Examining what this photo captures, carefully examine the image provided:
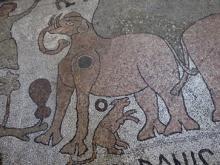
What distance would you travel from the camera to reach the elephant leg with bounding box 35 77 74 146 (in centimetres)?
527

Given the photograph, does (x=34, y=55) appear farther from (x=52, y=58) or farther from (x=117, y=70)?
(x=117, y=70)

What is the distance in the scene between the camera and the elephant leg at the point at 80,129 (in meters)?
5.12

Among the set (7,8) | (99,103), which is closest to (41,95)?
(99,103)

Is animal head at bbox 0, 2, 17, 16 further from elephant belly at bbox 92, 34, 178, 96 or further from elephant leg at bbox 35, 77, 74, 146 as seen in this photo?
elephant belly at bbox 92, 34, 178, 96

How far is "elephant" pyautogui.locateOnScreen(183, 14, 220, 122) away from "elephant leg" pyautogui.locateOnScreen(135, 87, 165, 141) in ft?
1.92

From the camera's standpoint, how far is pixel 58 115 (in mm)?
5387

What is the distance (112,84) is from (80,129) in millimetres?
632

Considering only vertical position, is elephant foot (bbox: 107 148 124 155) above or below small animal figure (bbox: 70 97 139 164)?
below

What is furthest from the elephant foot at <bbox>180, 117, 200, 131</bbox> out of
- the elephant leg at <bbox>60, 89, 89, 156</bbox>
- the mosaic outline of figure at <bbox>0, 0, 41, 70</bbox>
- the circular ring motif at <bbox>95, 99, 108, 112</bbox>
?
the mosaic outline of figure at <bbox>0, 0, 41, 70</bbox>

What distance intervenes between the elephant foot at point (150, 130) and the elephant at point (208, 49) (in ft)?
1.82

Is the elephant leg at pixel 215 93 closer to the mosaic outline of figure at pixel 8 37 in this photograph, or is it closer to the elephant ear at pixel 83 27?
the elephant ear at pixel 83 27

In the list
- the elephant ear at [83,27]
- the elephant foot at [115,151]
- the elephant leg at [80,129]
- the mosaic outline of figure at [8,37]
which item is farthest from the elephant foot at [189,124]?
the mosaic outline of figure at [8,37]

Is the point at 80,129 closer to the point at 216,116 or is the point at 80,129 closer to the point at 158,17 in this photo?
the point at 216,116

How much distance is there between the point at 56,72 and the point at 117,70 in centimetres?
74
